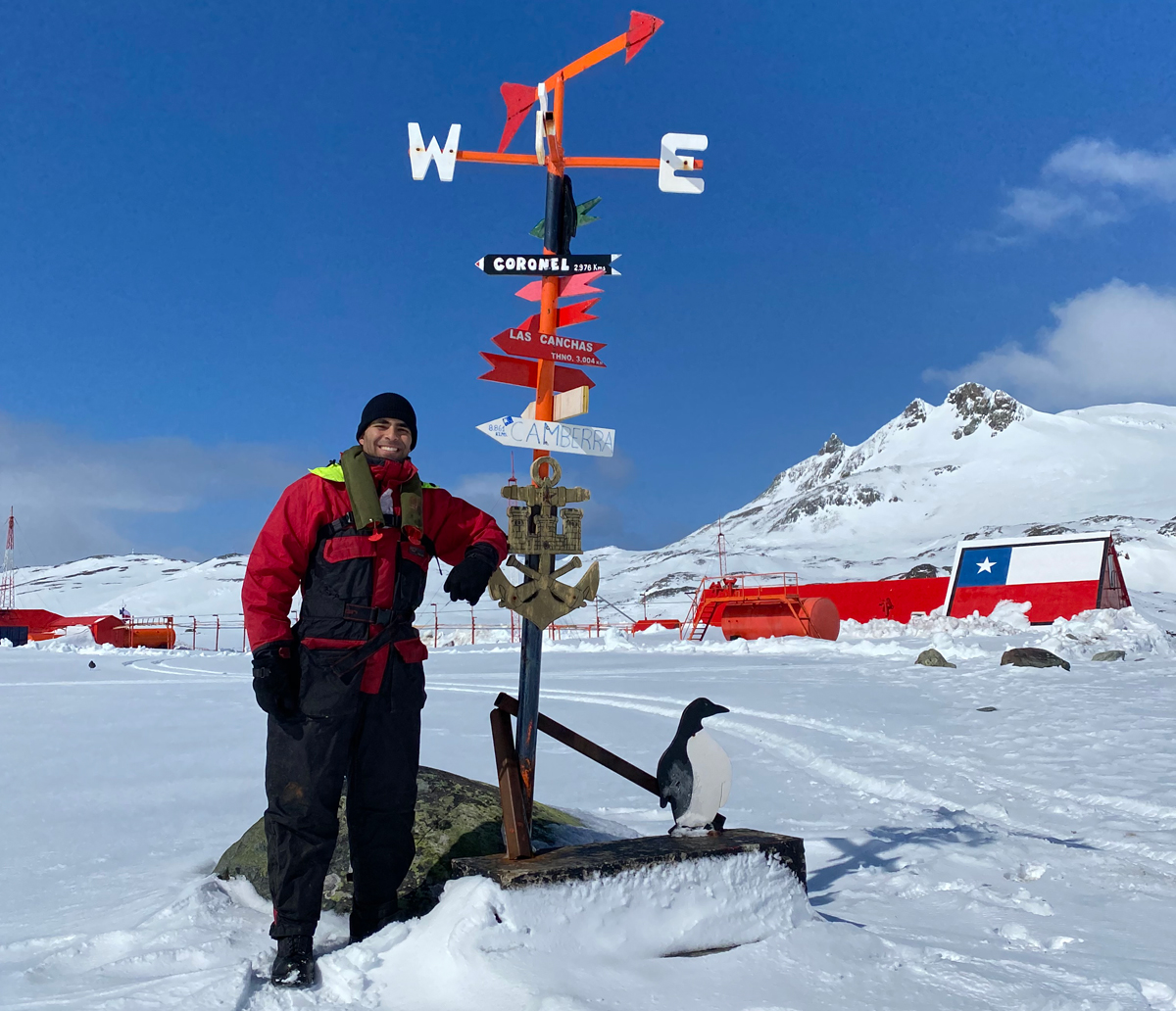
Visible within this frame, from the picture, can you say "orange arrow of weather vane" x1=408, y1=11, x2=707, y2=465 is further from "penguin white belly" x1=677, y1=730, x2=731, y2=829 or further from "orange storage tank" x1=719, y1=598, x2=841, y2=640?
"orange storage tank" x1=719, y1=598, x2=841, y2=640

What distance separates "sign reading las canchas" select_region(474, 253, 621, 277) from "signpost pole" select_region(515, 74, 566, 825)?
2.1 inches

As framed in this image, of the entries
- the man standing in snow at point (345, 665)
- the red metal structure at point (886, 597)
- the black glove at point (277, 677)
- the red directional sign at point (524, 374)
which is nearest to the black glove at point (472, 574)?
the man standing in snow at point (345, 665)

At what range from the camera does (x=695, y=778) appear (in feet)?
9.98

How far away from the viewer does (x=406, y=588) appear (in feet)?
9.20

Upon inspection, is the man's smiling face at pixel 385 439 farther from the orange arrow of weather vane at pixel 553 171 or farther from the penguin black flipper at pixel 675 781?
the penguin black flipper at pixel 675 781

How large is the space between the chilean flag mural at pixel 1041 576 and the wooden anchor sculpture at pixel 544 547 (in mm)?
16269

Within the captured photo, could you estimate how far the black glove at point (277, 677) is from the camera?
2506 mm

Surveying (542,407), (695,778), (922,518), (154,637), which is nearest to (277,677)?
(542,407)

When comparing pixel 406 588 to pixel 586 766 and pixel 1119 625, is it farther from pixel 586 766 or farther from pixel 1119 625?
pixel 1119 625

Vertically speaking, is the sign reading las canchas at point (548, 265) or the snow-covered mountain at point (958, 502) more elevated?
the snow-covered mountain at point (958, 502)

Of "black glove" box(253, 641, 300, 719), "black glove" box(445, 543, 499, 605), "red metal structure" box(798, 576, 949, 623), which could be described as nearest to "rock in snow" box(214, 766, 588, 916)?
"black glove" box(253, 641, 300, 719)

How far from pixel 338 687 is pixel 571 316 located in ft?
5.55

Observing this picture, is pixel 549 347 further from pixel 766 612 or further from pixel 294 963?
pixel 766 612

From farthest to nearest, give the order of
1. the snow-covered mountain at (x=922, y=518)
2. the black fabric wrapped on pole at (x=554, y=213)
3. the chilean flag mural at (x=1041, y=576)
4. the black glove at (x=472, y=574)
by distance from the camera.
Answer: the snow-covered mountain at (x=922, y=518) < the chilean flag mural at (x=1041, y=576) < the black fabric wrapped on pole at (x=554, y=213) < the black glove at (x=472, y=574)
